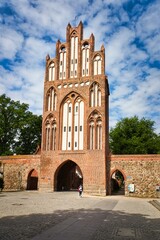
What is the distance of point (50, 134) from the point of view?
31.0 m

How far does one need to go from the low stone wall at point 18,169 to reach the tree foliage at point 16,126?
675cm

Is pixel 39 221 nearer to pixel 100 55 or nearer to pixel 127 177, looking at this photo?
pixel 127 177

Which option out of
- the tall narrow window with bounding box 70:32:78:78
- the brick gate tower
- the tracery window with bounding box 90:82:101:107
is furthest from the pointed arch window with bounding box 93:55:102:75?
the tall narrow window with bounding box 70:32:78:78

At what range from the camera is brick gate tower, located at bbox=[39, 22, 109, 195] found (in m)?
28.4

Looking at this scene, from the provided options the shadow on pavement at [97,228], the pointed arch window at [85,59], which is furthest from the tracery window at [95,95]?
the shadow on pavement at [97,228]

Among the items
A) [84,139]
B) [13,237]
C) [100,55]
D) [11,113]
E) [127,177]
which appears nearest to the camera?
[13,237]

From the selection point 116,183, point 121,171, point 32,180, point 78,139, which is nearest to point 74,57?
point 78,139

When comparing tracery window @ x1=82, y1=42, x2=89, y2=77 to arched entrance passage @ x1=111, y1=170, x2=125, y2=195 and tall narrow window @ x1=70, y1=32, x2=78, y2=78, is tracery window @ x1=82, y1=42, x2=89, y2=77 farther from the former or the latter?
arched entrance passage @ x1=111, y1=170, x2=125, y2=195

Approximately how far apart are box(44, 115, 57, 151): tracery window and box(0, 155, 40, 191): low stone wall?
206 cm

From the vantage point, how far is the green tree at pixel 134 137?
39.1 meters

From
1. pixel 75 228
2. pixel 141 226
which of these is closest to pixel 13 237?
pixel 75 228

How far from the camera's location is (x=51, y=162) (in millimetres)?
30062

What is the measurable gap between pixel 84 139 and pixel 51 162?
491 centimetres

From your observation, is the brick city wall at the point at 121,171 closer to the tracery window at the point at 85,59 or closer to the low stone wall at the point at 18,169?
the low stone wall at the point at 18,169
